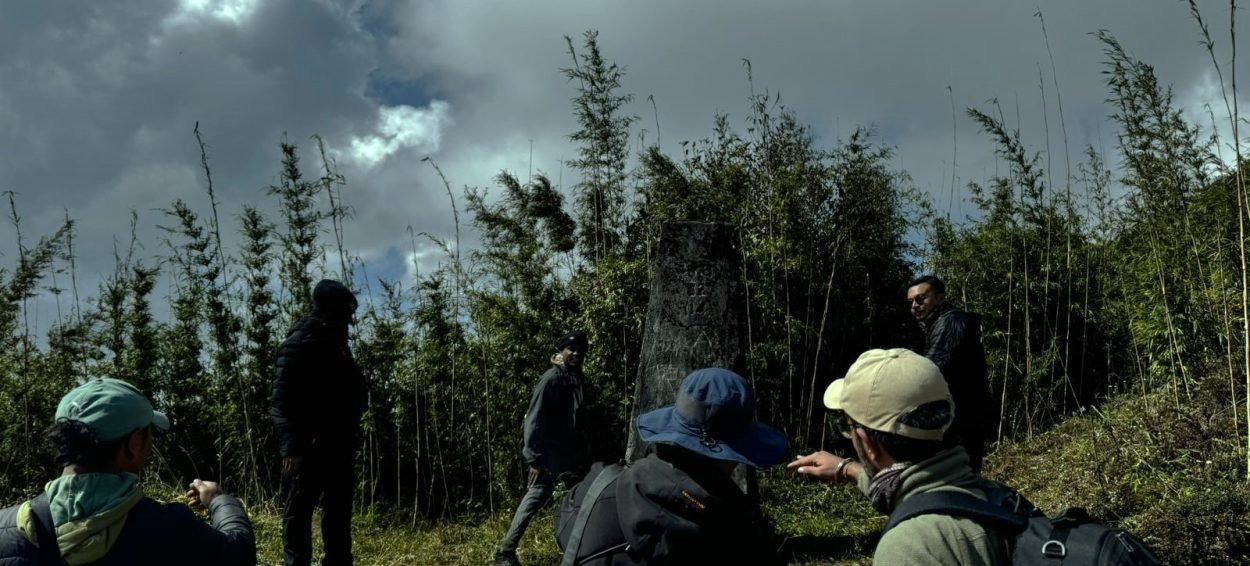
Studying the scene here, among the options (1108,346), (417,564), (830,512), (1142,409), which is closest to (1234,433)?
(1142,409)

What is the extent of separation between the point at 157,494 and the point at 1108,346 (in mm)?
9062

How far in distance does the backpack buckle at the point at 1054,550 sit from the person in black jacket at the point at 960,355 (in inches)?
141

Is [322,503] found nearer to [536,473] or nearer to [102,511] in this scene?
[536,473]

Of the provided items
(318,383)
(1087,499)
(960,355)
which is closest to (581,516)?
(318,383)

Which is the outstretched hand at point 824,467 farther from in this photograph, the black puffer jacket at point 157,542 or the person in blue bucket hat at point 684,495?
the black puffer jacket at point 157,542

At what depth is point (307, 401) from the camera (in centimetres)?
458

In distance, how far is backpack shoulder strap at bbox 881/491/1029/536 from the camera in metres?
1.52

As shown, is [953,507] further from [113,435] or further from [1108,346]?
[1108,346]

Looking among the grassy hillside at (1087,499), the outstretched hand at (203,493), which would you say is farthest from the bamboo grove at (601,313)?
the outstretched hand at (203,493)

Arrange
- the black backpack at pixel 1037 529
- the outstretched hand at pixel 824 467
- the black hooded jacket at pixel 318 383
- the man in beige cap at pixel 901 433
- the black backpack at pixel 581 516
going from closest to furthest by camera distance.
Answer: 1. the black backpack at pixel 1037 529
2. the man in beige cap at pixel 901 433
3. the black backpack at pixel 581 516
4. the outstretched hand at pixel 824 467
5. the black hooded jacket at pixel 318 383

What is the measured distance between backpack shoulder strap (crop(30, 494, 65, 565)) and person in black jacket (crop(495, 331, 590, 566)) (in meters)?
3.76

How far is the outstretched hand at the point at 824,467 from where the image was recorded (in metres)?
2.17

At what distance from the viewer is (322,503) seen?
477 cm

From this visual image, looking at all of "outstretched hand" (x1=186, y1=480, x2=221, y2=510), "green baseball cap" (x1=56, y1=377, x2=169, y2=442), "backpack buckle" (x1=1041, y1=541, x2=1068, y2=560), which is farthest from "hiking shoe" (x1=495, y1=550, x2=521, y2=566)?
"backpack buckle" (x1=1041, y1=541, x2=1068, y2=560)
